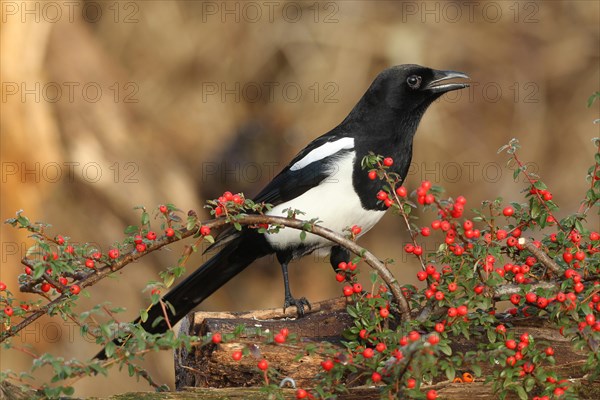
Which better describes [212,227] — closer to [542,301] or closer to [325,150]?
[542,301]

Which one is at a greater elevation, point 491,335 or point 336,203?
point 336,203

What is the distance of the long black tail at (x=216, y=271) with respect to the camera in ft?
11.6

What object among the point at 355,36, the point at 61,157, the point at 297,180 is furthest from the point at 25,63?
the point at 297,180

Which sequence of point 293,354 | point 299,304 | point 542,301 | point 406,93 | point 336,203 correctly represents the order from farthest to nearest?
point 406,93 < point 336,203 < point 299,304 < point 293,354 < point 542,301

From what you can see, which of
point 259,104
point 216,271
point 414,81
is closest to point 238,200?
point 216,271

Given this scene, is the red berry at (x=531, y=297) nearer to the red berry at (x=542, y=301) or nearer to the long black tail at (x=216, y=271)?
the red berry at (x=542, y=301)

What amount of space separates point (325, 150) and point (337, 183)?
0.15 metres

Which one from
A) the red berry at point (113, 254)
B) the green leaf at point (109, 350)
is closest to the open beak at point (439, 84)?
the red berry at point (113, 254)

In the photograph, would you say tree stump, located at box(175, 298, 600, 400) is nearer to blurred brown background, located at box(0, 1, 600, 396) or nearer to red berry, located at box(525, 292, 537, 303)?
red berry, located at box(525, 292, 537, 303)

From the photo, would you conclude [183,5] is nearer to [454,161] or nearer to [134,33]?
[134,33]

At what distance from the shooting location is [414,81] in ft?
11.9

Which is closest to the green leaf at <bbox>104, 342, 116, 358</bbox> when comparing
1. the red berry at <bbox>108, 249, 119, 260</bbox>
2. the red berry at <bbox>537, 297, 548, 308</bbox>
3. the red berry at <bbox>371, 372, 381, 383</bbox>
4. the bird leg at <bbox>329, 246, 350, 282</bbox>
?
the red berry at <bbox>108, 249, 119, 260</bbox>

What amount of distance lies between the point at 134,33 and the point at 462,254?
3.85 meters

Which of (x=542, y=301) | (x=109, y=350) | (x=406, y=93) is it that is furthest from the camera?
(x=406, y=93)
